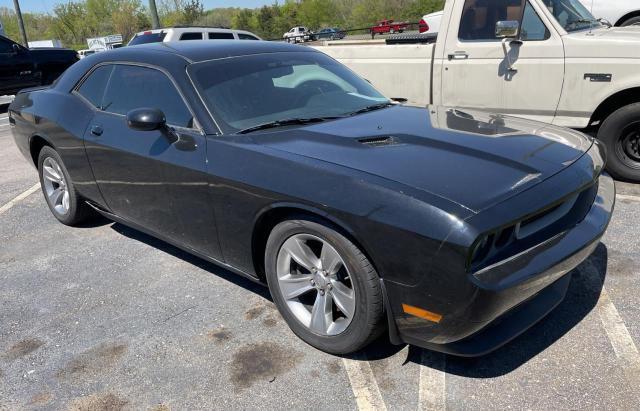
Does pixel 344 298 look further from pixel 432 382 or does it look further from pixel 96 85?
pixel 96 85

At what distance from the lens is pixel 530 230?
250cm

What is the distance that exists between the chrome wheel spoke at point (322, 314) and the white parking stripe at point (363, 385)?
203 millimetres

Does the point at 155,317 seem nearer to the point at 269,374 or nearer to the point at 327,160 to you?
the point at 269,374

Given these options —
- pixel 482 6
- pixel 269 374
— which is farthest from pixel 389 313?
pixel 482 6

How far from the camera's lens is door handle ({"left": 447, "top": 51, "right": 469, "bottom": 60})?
5684 millimetres

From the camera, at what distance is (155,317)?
11.1 ft

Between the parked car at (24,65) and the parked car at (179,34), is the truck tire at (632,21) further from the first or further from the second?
the parked car at (24,65)

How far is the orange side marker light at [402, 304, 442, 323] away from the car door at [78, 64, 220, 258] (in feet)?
4.37

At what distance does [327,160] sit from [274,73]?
50.5 inches

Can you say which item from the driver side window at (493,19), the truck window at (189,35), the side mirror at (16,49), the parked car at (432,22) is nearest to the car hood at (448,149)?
the driver side window at (493,19)

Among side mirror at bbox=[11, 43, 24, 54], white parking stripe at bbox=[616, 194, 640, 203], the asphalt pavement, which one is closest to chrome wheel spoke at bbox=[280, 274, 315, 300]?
the asphalt pavement

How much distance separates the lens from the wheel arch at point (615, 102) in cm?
504

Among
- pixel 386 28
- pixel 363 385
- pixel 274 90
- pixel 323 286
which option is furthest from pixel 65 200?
pixel 386 28

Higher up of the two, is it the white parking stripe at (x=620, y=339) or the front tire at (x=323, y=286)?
the front tire at (x=323, y=286)
